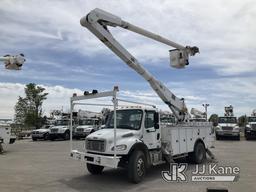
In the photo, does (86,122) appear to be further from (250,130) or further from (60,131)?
(250,130)

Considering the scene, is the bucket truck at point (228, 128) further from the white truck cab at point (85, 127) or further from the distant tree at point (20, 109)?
the distant tree at point (20, 109)

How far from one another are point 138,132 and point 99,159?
1.61m

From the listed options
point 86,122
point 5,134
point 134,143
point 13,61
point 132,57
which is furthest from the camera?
point 86,122

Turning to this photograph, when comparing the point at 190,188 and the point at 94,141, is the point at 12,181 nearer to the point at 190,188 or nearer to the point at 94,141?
the point at 94,141

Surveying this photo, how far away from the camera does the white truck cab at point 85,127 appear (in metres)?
32.0

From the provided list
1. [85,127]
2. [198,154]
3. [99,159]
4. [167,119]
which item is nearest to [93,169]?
[99,159]

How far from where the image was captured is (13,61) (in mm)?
12422

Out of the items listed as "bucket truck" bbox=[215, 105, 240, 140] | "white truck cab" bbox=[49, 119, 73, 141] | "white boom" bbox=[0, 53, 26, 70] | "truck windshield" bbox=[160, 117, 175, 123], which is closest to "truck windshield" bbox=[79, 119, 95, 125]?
"white truck cab" bbox=[49, 119, 73, 141]

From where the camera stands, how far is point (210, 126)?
1600cm

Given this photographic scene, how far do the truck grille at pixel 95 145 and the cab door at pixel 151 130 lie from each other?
1.47 meters

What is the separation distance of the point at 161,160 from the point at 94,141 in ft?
8.86

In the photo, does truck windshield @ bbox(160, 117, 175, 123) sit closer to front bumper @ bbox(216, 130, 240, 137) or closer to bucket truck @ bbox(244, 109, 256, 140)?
front bumper @ bbox(216, 130, 240, 137)

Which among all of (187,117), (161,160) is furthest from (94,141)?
(187,117)

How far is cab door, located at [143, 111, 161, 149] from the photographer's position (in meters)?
11.4
